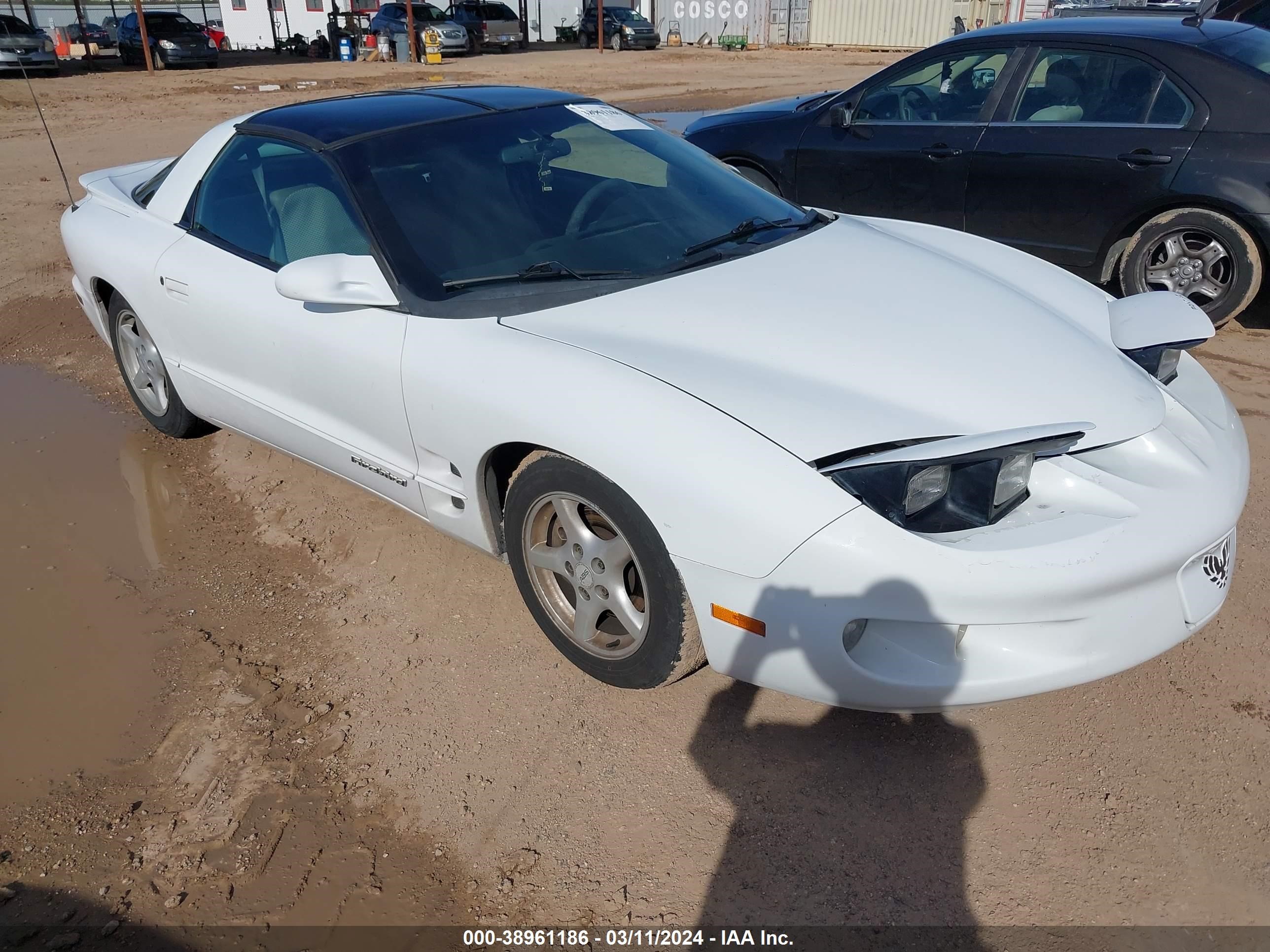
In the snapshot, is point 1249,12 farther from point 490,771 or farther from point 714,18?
point 714,18

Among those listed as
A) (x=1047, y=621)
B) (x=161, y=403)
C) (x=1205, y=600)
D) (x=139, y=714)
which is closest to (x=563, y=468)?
(x=1047, y=621)

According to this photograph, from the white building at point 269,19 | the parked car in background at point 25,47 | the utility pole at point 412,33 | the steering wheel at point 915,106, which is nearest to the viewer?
the steering wheel at point 915,106

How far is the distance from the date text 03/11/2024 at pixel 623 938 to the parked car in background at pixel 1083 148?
436 centimetres

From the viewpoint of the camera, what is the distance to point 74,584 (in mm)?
3387

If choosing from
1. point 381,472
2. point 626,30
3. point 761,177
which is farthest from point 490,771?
point 626,30

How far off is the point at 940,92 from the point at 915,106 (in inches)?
6.3

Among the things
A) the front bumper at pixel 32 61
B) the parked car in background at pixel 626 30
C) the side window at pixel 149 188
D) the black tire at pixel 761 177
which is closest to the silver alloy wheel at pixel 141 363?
the side window at pixel 149 188

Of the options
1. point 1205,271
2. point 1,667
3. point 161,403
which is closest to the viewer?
point 1,667

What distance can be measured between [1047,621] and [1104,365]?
904mm

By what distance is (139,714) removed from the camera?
2.74m

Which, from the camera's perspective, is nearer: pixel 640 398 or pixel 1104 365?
pixel 640 398

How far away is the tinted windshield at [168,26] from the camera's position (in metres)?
26.4

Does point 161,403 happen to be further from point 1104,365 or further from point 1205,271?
point 1205,271

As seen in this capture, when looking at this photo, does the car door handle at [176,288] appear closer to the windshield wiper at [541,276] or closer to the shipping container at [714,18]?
the windshield wiper at [541,276]
